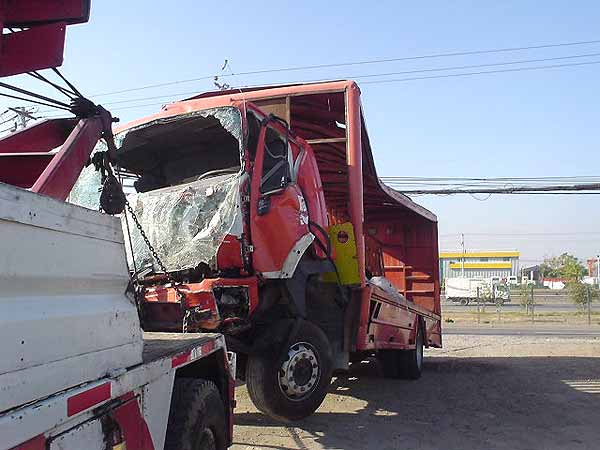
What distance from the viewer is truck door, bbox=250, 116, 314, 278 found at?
5.61m

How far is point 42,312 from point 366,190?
777cm

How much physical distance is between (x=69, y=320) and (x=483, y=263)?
91.7 m

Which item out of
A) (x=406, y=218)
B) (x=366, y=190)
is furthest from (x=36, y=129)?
(x=406, y=218)

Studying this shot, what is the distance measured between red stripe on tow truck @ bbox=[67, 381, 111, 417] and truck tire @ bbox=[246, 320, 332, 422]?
3128 millimetres

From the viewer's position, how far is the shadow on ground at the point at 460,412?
617 cm

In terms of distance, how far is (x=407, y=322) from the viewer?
948cm

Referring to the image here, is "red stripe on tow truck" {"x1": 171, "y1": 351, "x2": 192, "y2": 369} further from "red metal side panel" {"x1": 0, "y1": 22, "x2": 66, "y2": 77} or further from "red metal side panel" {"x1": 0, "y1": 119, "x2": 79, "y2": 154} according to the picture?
"red metal side panel" {"x1": 0, "y1": 22, "x2": 66, "y2": 77}

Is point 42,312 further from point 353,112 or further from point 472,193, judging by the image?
point 472,193

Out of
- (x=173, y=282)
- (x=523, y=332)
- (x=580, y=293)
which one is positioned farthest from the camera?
(x=580, y=293)

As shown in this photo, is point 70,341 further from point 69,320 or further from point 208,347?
point 208,347

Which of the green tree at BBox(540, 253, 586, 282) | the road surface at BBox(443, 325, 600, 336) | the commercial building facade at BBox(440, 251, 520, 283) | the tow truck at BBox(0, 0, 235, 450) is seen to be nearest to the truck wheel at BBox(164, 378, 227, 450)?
the tow truck at BBox(0, 0, 235, 450)

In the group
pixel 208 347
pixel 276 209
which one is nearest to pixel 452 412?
pixel 276 209

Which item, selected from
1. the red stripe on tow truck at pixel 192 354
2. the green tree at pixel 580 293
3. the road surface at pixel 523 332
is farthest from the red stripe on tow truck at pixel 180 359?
the green tree at pixel 580 293

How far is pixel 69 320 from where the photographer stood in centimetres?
258
